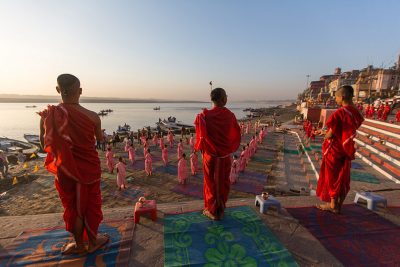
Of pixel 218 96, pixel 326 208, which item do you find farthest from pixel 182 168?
pixel 218 96

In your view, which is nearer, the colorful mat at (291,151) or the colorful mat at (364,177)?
the colorful mat at (364,177)

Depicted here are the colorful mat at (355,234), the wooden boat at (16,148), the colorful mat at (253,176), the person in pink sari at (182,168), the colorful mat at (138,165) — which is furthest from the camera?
the wooden boat at (16,148)

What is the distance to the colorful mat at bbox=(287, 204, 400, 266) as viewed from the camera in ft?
9.52

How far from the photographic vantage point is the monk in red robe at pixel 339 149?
3695 mm

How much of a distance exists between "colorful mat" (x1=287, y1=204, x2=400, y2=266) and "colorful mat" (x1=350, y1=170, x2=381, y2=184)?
5799 mm

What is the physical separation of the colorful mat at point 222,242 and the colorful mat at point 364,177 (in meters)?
7.62

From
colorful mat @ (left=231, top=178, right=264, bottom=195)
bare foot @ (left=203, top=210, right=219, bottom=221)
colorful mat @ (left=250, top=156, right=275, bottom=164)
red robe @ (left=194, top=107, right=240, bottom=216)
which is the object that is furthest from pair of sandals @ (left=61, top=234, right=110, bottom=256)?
colorful mat @ (left=250, top=156, right=275, bottom=164)

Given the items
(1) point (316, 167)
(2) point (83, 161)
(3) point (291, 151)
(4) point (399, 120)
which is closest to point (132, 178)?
(2) point (83, 161)

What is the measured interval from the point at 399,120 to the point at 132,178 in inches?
678

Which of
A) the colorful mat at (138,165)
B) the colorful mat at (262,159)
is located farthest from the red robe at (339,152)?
the colorful mat at (138,165)

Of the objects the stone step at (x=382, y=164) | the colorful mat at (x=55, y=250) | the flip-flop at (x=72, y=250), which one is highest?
the flip-flop at (x=72, y=250)

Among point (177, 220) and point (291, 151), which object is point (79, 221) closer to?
point (177, 220)

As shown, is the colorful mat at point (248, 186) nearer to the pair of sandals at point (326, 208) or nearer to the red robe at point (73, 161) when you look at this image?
the pair of sandals at point (326, 208)

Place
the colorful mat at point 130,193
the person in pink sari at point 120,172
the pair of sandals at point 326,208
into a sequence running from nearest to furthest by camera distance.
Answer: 1. the pair of sandals at point 326,208
2. the colorful mat at point 130,193
3. the person in pink sari at point 120,172
